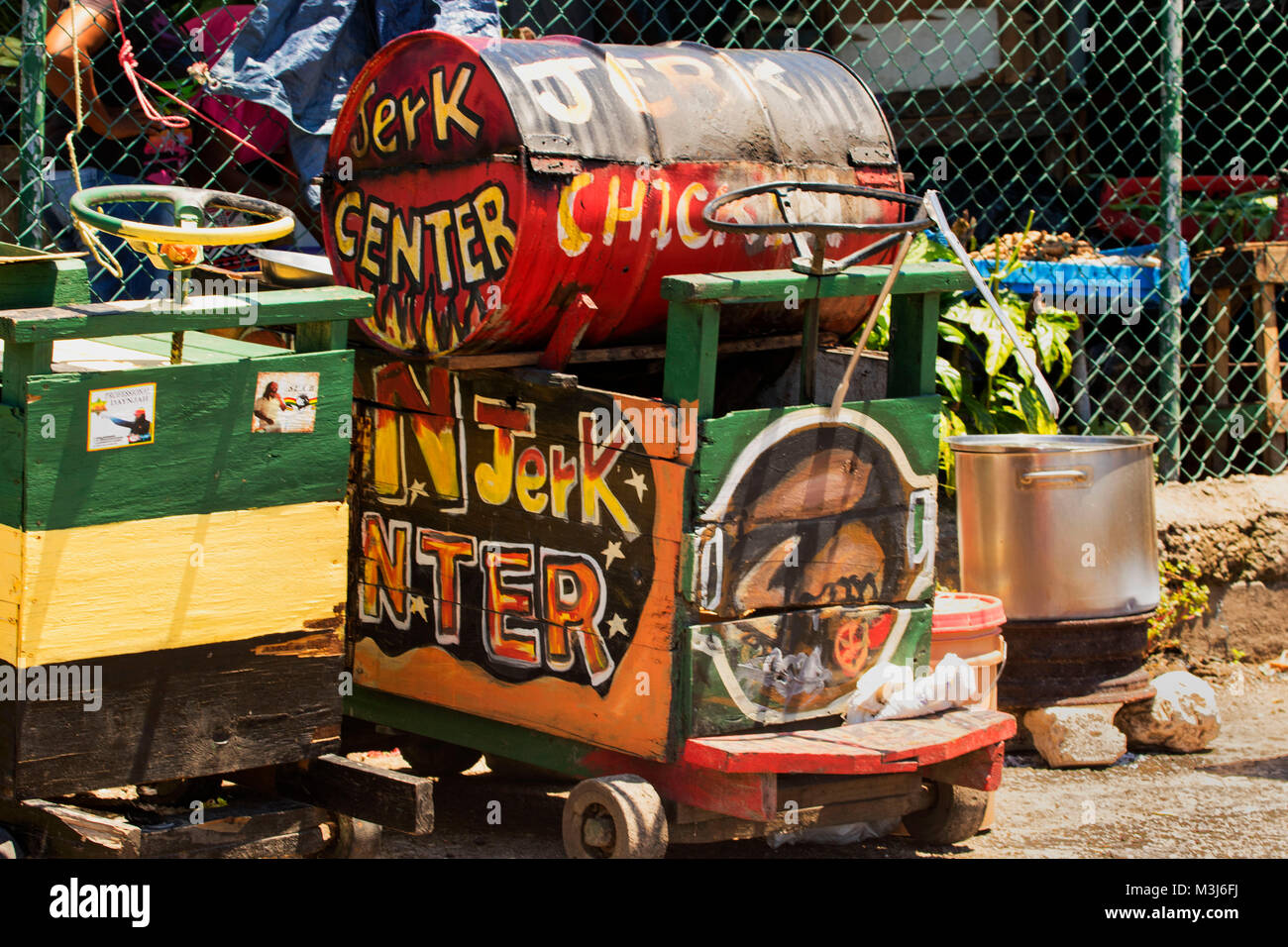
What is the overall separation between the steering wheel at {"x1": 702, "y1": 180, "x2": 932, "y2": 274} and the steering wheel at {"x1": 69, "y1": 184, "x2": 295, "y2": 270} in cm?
108

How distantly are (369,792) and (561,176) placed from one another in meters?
1.59

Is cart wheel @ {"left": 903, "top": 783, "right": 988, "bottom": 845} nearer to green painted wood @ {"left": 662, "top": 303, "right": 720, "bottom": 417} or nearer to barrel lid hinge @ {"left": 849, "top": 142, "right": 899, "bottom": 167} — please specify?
green painted wood @ {"left": 662, "top": 303, "right": 720, "bottom": 417}

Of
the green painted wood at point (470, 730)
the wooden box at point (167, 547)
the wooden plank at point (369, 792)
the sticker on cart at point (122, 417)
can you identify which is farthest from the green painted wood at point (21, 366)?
the green painted wood at point (470, 730)

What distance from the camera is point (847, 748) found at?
3.96 m

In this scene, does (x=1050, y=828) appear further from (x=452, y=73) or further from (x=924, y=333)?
(x=452, y=73)

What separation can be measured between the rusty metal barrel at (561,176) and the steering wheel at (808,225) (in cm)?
15

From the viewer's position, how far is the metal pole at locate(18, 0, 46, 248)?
194 inches

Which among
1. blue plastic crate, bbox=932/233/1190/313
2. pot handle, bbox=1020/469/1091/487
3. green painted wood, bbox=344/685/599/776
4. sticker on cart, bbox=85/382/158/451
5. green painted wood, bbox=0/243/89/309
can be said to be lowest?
green painted wood, bbox=344/685/599/776

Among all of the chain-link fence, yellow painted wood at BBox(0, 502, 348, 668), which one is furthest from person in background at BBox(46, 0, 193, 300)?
yellow painted wood at BBox(0, 502, 348, 668)

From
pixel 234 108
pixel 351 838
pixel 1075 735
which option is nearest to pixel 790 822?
pixel 351 838

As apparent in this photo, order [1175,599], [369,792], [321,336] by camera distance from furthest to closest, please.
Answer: [1175,599] < [369,792] < [321,336]

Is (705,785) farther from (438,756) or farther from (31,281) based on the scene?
(31,281)

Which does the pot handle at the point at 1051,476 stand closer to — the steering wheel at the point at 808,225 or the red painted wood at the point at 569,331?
the steering wheel at the point at 808,225

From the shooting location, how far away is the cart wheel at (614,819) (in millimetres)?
3873
